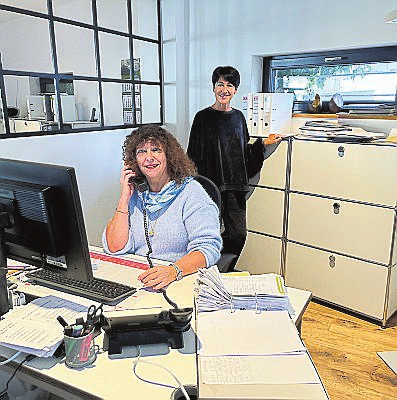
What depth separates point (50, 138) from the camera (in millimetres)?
2643

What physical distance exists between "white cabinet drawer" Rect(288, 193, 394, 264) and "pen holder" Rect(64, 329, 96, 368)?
202 centimetres

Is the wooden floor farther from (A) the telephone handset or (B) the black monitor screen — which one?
(B) the black monitor screen

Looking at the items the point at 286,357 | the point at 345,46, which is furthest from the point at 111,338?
the point at 345,46

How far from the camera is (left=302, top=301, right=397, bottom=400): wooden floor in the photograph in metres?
2.00

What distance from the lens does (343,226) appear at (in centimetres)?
262

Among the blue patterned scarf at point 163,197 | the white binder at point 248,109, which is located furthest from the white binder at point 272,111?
the blue patterned scarf at point 163,197

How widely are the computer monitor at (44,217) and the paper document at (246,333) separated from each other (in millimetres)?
375

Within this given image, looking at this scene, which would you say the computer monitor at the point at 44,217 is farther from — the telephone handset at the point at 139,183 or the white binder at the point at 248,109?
the white binder at the point at 248,109

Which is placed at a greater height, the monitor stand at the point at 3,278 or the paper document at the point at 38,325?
the monitor stand at the point at 3,278

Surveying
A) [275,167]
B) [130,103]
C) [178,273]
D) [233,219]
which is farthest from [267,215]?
[178,273]

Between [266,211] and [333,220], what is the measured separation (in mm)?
508

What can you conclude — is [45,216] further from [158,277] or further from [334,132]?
[334,132]

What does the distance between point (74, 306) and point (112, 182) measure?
2016 mm

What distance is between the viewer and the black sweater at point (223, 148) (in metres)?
2.78
